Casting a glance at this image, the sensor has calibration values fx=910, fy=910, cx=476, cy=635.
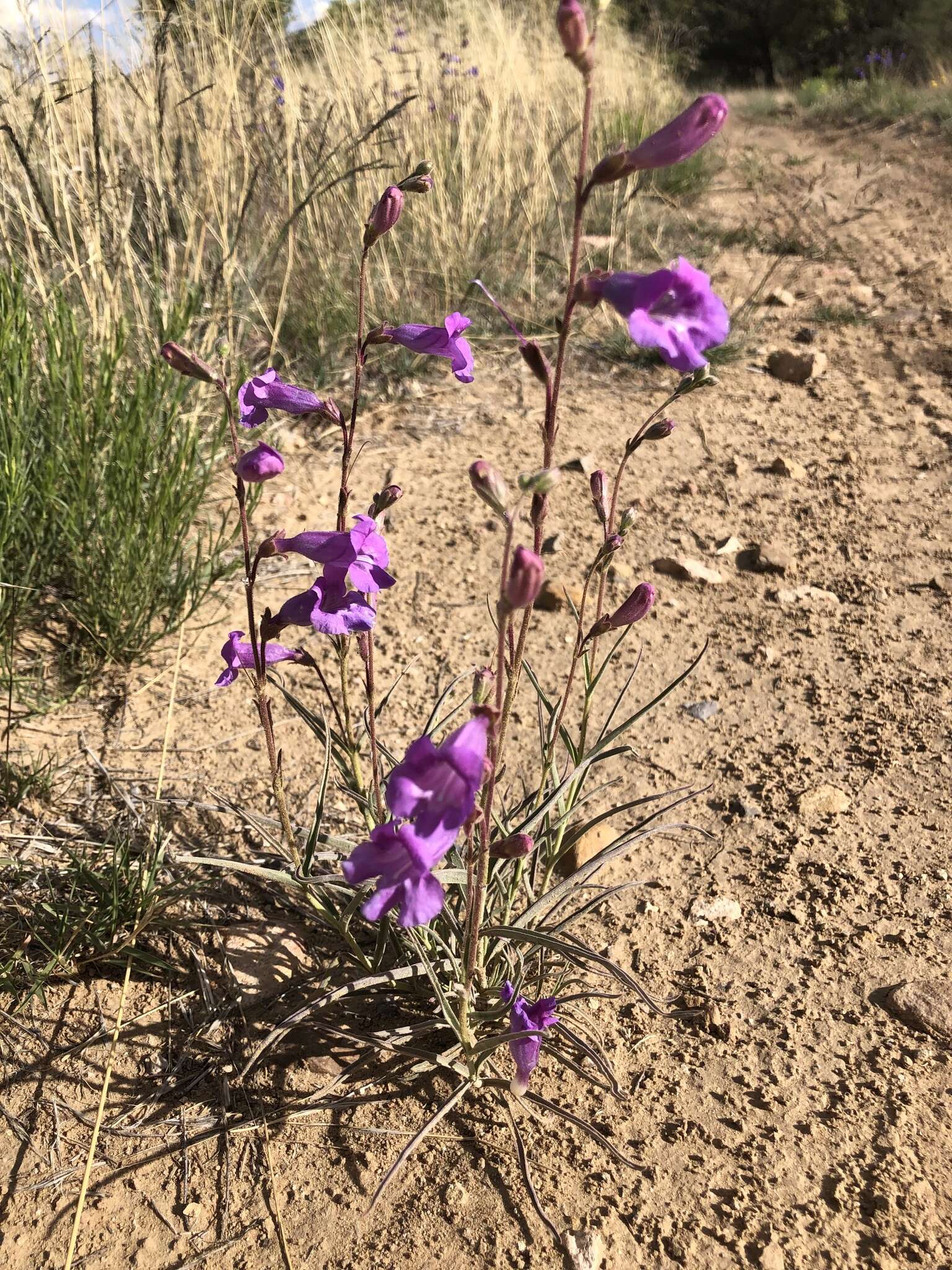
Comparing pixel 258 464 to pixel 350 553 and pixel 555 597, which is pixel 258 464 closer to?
pixel 350 553

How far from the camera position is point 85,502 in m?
2.81

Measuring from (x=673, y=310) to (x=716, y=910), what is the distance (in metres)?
1.53

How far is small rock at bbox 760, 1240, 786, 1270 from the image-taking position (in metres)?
1.53

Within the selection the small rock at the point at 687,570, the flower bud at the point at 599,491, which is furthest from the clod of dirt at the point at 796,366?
the flower bud at the point at 599,491

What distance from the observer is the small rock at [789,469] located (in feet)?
13.7

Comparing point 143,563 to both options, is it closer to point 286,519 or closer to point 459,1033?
point 286,519

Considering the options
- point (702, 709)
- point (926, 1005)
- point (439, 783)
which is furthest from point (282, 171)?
Answer: point (926, 1005)

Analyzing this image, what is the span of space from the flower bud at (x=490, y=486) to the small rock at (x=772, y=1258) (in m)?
1.33

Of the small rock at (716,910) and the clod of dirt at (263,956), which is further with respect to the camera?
the small rock at (716,910)

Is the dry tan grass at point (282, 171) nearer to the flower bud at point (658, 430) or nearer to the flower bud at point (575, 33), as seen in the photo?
the flower bud at point (658, 430)

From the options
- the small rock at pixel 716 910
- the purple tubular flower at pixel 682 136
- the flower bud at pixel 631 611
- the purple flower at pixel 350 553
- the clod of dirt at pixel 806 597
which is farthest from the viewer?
the clod of dirt at pixel 806 597

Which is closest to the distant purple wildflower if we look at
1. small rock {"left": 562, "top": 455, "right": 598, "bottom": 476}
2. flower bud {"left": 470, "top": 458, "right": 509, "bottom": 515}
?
flower bud {"left": 470, "top": 458, "right": 509, "bottom": 515}

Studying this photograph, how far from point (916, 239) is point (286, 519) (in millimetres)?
5536

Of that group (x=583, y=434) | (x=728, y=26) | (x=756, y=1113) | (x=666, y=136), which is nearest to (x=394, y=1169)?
(x=756, y=1113)
